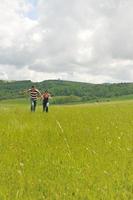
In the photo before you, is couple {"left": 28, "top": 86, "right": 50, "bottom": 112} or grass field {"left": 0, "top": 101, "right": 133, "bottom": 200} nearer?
grass field {"left": 0, "top": 101, "right": 133, "bottom": 200}

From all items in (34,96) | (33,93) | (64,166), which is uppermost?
(33,93)

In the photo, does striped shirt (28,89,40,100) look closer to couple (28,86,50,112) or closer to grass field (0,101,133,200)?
couple (28,86,50,112)

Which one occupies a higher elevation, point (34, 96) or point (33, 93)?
point (33, 93)

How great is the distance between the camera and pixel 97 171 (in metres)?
9.03

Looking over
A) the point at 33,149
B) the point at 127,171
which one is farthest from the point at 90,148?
the point at 127,171

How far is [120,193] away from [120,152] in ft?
11.9

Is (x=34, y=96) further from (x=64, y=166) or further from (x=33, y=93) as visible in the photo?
(x=64, y=166)

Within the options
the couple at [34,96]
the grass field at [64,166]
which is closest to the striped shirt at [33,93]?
the couple at [34,96]

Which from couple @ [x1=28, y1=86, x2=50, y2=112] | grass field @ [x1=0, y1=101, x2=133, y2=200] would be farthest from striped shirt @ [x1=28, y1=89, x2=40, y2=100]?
grass field @ [x1=0, y1=101, x2=133, y2=200]

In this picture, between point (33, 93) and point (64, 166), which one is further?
point (33, 93)

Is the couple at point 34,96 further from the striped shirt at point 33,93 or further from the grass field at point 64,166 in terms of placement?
the grass field at point 64,166

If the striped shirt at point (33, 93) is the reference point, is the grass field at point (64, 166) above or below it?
below

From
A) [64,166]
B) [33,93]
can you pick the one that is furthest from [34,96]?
[64,166]

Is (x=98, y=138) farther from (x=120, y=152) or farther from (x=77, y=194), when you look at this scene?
(x=77, y=194)
